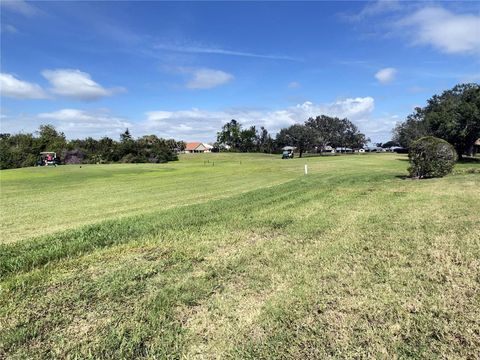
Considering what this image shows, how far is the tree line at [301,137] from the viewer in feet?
300

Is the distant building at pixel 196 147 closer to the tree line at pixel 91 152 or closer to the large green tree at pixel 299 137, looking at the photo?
the large green tree at pixel 299 137

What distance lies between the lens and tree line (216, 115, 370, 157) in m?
91.4

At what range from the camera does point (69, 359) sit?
300cm

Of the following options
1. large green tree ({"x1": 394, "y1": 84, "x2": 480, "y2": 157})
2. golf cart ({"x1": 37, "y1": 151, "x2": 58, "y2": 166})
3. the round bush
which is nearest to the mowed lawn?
the round bush

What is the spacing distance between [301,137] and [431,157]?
7406cm

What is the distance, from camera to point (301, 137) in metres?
90.1

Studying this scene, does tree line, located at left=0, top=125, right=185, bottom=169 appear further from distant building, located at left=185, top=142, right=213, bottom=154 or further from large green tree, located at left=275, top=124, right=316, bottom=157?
distant building, located at left=185, top=142, right=213, bottom=154

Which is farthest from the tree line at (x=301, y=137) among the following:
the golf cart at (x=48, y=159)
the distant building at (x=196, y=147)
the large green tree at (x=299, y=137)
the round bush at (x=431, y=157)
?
the round bush at (x=431, y=157)

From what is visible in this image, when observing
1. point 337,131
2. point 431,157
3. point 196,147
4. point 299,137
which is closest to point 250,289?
point 431,157

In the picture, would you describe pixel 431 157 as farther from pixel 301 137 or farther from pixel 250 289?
pixel 301 137

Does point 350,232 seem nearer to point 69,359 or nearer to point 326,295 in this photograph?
point 326,295

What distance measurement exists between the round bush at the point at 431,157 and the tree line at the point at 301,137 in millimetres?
73104

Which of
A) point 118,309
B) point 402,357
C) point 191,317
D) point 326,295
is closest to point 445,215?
point 326,295

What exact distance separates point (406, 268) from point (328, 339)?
207cm
